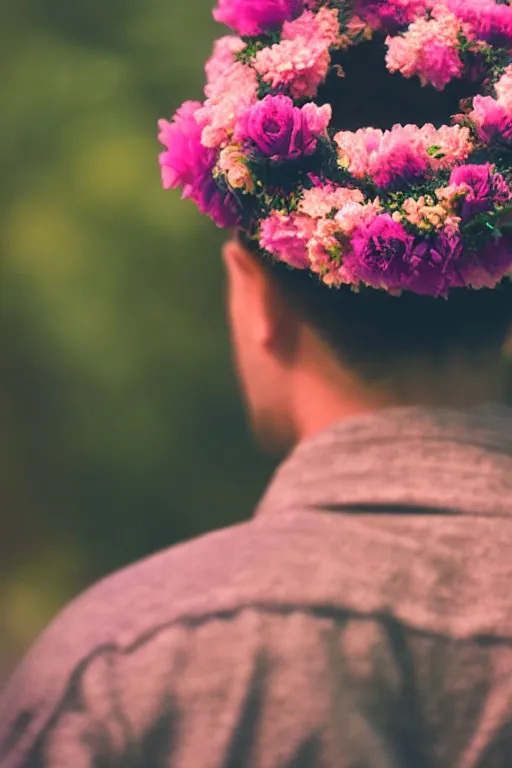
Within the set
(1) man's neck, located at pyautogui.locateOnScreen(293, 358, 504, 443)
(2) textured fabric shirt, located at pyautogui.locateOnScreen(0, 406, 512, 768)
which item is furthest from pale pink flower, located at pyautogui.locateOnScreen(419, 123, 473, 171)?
(2) textured fabric shirt, located at pyautogui.locateOnScreen(0, 406, 512, 768)

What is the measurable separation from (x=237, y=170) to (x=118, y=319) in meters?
1.09

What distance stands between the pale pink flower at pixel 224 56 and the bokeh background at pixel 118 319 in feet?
2.95

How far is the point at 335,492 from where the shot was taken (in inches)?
41.4

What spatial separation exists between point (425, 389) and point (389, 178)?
0.73ft

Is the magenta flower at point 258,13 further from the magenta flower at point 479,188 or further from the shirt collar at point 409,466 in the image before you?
the shirt collar at point 409,466

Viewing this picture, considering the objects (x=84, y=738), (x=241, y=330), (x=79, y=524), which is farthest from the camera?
(x=79, y=524)

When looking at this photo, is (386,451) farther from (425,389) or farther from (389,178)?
(389,178)

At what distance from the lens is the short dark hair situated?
3.55ft

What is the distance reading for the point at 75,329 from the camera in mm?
2189

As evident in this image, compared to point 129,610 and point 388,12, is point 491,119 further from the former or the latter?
point 129,610

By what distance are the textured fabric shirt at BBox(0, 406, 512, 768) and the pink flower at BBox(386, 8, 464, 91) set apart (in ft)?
1.38

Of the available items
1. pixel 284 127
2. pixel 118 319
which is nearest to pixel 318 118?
pixel 284 127

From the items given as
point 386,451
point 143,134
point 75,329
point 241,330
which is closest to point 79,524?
point 75,329

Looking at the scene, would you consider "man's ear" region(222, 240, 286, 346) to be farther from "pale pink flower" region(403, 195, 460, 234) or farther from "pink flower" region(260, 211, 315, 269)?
"pale pink flower" region(403, 195, 460, 234)
